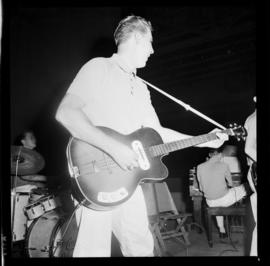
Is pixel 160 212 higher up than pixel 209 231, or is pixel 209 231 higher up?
pixel 160 212

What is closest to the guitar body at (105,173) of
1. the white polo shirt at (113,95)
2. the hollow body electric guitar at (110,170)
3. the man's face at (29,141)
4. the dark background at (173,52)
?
the hollow body electric guitar at (110,170)

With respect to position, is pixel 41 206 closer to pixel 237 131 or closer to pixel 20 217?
pixel 20 217

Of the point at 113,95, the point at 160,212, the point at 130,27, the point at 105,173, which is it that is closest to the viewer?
the point at 105,173

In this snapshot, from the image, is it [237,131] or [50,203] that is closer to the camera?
[237,131]

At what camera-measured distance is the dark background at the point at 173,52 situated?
296 cm

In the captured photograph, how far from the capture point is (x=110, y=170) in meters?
2.58

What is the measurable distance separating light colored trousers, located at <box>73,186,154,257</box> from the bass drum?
36cm

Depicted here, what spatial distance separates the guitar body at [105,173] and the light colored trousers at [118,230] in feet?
0.23

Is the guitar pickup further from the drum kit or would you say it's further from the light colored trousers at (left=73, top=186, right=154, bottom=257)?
the drum kit

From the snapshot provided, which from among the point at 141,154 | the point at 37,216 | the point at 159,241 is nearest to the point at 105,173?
the point at 141,154

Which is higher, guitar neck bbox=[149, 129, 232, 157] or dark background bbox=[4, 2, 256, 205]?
dark background bbox=[4, 2, 256, 205]

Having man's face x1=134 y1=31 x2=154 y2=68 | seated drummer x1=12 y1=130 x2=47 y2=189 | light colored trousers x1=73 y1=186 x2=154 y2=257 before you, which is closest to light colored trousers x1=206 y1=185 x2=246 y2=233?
light colored trousers x1=73 y1=186 x2=154 y2=257

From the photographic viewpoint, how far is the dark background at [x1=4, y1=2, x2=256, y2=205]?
296 cm

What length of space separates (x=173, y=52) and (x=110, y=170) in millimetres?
1345
